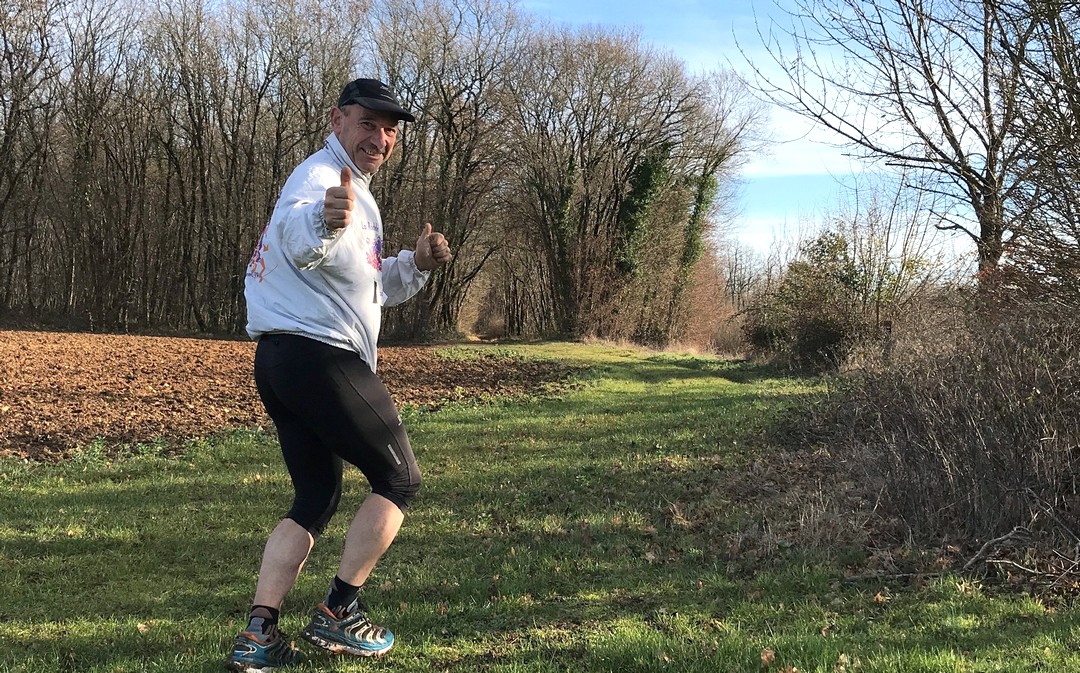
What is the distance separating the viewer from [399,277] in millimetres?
3162

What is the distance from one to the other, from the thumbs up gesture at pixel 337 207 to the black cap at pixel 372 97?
1.65 feet

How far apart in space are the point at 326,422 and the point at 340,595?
0.72 m

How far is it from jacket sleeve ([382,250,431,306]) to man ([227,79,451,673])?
0.70 feet

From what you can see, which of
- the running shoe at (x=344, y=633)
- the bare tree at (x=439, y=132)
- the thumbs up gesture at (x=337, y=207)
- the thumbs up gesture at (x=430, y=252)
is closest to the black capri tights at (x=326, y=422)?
the running shoe at (x=344, y=633)

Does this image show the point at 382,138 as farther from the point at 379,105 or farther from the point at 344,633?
the point at 344,633

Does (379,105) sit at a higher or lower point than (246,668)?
higher

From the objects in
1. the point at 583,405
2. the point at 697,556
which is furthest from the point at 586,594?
the point at 583,405

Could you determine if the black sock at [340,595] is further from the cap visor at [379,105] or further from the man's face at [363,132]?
the cap visor at [379,105]

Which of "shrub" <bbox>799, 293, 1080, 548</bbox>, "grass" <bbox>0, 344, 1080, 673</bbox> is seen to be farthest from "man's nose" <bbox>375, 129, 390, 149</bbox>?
"shrub" <bbox>799, 293, 1080, 548</bbox>

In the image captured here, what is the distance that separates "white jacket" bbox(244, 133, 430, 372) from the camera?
8.06 ft

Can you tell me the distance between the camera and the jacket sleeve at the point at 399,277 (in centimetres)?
314

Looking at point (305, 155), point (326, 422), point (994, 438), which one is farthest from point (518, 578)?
point (305, 155)

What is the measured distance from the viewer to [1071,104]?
445 centimetres

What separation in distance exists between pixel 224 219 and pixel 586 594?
2696cm
